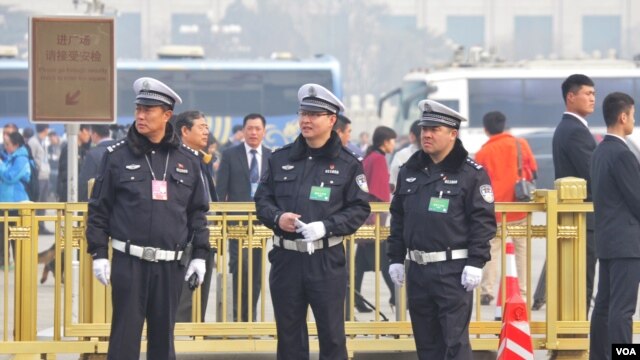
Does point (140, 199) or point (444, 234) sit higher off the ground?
point (140, 199)

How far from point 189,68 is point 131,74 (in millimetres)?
1442

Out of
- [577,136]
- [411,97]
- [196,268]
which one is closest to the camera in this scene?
[196,268]

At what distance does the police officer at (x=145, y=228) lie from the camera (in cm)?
751

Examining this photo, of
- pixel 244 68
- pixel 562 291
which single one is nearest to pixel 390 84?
pixel 244 68

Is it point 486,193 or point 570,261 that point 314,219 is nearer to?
point 486,193

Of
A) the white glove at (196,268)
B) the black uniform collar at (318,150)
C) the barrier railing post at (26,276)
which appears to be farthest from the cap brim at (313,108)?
the barrier railing post at (26,276)

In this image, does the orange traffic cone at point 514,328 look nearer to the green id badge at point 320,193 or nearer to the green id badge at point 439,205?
the green id badge at point 439,205

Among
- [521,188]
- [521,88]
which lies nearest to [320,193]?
[521,188]

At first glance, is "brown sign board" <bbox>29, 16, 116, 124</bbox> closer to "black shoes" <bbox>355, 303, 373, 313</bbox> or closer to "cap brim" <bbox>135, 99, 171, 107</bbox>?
"cap brim" <bbox>135, 99, 171, 107</bbox>

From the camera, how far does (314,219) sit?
307 inches

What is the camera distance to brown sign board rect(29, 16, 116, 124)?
1018 cm

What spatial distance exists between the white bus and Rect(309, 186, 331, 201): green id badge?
26.5 meters

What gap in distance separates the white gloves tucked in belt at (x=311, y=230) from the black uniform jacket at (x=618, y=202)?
185 cm

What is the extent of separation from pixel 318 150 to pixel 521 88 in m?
27.7
